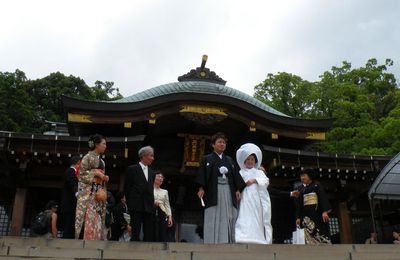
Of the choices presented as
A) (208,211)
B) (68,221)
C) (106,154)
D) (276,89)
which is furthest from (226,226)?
(276,89)

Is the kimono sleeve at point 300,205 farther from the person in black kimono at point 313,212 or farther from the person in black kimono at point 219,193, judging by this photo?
the person in black kimono at point 219,193

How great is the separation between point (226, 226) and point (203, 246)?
3.13ft

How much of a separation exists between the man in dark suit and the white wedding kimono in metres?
1.16

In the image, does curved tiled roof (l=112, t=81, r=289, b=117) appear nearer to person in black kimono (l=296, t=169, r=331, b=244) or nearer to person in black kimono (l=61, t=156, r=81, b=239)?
person in black kimono (l=296, t=169, r=331, b=244)

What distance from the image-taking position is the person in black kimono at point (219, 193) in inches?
219

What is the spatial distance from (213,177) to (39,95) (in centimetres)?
3025

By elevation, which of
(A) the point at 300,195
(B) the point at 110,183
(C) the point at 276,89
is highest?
(C) the point at 276,89

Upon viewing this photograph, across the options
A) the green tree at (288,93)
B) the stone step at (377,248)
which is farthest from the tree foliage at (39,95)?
the stone step at (377,248)

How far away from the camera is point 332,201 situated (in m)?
12.5

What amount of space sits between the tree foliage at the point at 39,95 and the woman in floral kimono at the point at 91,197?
849 inches

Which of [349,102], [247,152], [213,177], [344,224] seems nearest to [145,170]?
[213,177]

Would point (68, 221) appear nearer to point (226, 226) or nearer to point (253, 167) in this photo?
point (226, 226)

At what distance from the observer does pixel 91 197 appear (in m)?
5.53

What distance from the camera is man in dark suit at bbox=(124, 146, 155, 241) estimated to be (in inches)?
221
